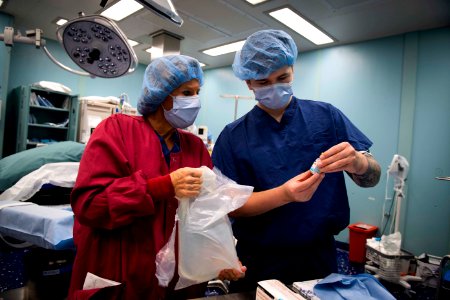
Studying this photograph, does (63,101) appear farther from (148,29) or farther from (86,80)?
(148,29)

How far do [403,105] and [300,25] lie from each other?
5.88 feet

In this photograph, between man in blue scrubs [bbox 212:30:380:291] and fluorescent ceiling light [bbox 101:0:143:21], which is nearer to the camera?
man in blue scrubs [bbox 212:30:380:291]

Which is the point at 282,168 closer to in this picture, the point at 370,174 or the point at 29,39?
the point at 370,174

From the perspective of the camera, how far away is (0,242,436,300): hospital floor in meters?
1.70

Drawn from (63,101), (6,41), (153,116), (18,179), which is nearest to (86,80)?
(63,101)

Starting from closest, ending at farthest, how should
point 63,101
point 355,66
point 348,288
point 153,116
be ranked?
point 348,288 < point 153,116 < point 355,66 < point 63,101

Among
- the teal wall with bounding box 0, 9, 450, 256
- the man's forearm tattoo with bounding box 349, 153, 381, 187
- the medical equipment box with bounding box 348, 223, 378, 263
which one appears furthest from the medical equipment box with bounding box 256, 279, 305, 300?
the teal wall with bounding box 0, 9, 450, 256

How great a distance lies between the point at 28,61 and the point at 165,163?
552 centimetres

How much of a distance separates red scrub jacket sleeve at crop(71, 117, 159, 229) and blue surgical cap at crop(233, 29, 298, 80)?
0.59m

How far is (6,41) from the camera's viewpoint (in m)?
1.43

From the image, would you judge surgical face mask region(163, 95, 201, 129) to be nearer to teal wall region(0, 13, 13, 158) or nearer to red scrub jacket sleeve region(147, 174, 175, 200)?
red scrub jacket sleeve region(147, 174, 175, 200)

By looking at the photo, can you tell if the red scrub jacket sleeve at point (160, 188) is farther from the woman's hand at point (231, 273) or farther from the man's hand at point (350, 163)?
the man's hand at point (350, 163)

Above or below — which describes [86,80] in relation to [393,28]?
below

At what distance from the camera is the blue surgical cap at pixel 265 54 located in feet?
3.64
